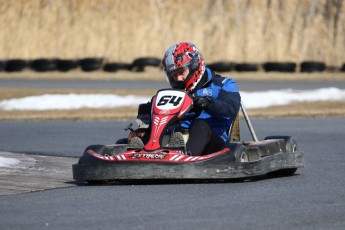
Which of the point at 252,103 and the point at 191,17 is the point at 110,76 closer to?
the point at 191,17

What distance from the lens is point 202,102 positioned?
29.1 feet

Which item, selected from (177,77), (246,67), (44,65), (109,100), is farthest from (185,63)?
(44,65)

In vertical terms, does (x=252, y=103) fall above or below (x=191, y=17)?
below

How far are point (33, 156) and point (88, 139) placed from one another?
102 inches

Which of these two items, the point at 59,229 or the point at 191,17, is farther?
the point at 191,17

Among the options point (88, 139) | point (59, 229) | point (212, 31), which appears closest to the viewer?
point (59, 229)

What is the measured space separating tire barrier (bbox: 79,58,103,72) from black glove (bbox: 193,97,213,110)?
26444 millimetres

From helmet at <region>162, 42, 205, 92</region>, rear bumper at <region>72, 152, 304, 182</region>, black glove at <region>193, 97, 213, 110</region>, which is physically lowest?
rear bumper at <region>72, 152, 304, 182</region>

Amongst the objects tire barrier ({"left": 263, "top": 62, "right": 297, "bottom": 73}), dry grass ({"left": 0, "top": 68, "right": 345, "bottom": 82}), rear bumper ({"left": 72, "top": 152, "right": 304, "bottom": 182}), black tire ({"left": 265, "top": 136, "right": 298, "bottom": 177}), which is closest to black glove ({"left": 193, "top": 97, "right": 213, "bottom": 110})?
rear bumper ({"left": 72, "top": 152, "right": 304, "bottom": 182})

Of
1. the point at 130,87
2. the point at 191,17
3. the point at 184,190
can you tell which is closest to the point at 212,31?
the point at 191,17

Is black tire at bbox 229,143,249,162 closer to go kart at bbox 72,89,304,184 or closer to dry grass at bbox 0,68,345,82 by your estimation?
go kart at bbox 72,89,304,184

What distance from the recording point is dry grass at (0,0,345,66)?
1528 inches

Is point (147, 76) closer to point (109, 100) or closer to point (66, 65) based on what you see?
point (66, 65)

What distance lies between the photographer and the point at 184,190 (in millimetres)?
8062
